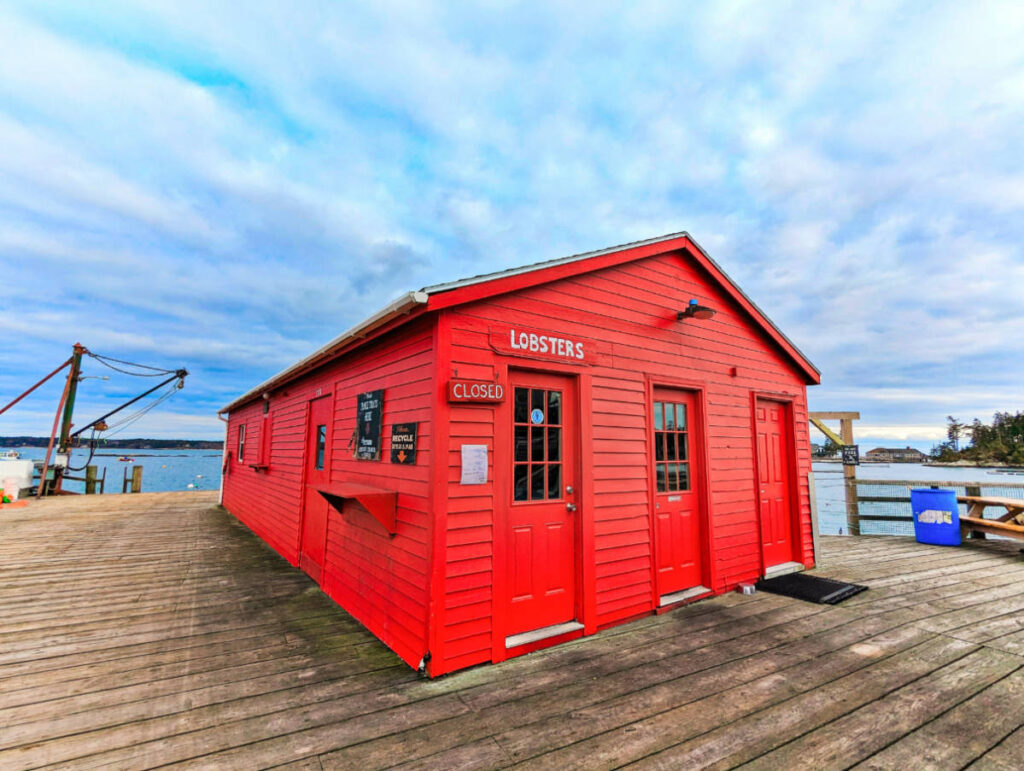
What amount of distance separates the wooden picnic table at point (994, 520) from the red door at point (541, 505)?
7468 mm

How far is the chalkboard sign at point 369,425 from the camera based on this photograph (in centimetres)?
374

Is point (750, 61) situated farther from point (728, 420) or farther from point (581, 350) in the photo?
point (581, 350)

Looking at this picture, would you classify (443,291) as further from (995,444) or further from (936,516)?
(995,444)

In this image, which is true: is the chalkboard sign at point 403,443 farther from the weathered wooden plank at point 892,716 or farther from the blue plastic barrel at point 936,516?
the blue plastic barrel at point 936,516

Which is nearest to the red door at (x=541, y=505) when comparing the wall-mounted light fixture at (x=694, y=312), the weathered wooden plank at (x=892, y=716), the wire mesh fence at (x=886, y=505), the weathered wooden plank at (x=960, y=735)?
the weathered wooden plank at (x=892, y=716)

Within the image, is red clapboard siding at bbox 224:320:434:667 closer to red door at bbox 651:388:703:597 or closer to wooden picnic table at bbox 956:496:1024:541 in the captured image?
red door at bbox 651:388:703:597

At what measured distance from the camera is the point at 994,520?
6.40 meters

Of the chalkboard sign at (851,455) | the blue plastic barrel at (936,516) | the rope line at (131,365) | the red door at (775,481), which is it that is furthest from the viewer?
the rope line at (131,365)

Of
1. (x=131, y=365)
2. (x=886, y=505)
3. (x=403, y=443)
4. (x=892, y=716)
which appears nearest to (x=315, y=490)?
(x=403, y=443)

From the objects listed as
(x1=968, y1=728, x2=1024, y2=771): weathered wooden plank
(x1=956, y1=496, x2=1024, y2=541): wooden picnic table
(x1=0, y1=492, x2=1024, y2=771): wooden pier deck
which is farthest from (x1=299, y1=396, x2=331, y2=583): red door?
(x1=956, y1=496, x2=1024, y2=541): wooden picnic table

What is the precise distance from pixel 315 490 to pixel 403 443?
2300mm

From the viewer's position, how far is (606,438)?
373cm

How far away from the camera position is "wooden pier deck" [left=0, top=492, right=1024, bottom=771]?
1919 millimetres

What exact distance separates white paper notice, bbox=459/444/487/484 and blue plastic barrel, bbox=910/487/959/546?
8288 mm
